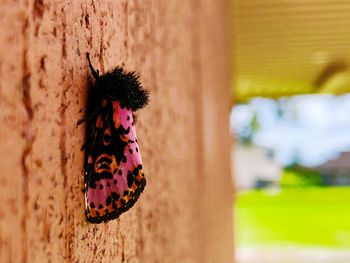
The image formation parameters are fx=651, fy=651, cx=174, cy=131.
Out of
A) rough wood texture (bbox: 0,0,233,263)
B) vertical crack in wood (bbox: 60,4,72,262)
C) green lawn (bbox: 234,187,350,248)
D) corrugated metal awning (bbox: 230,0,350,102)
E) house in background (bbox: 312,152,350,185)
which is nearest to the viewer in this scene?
rough wood texture (bbox: 0,0,233,263)

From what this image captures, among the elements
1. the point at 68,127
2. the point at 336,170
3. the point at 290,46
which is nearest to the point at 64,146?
the point at 68,127

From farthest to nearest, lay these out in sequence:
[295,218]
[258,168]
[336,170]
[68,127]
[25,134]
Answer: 1. [336,170]
2. [258,168]
3. [295,218]
4. [68,127]
5. [25,134]

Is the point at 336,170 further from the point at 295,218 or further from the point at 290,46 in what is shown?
the point at 290,46

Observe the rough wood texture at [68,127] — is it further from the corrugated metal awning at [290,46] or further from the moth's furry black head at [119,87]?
the corrugated metal awning at [290,46]

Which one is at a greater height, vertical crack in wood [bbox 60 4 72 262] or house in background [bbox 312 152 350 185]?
house in background [bbox 312 152 350 185]

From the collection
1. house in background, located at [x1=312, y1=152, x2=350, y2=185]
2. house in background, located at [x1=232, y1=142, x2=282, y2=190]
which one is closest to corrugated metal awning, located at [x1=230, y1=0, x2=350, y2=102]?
house in background, located at [x1=232, y1=142, x2=282, y2=190]

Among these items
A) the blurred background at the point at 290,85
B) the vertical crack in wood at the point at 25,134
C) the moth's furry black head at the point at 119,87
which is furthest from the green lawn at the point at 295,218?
the vertical crack in wood at the point at 25,134

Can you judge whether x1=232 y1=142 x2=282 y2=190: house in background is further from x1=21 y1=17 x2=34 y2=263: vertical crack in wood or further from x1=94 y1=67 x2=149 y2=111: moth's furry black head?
x1=21 y1=17 x2=34 y2=263: vertical crack in wood
